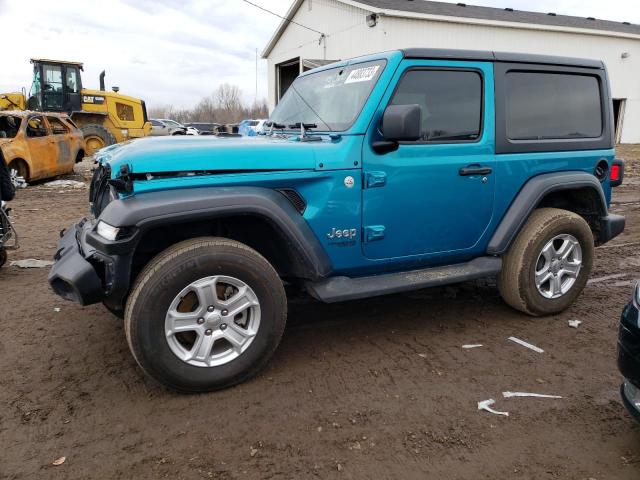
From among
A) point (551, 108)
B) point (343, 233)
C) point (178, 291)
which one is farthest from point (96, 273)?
point (551, 108)

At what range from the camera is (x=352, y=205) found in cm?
323

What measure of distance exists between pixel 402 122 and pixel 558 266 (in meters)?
2.09

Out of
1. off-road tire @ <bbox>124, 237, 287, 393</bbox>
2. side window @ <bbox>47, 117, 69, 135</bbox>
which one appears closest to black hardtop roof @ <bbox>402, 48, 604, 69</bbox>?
off-road tire @ <bbox>124, 237, 287, 393</bbox>

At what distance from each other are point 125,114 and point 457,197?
1780 centimetres

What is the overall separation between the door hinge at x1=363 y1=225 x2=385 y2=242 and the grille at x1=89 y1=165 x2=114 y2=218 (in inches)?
65.6

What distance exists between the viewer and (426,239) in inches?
141

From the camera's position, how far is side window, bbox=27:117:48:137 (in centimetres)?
1144

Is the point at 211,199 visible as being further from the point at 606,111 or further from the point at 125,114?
the point at 125,114

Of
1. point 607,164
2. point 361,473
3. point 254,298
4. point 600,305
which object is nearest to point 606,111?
point 607,164

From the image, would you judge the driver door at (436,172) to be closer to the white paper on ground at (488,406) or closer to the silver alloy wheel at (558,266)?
the silver alloy wheel at (558,266)

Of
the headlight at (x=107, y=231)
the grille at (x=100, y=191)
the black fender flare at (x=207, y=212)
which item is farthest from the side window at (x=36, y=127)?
the black fender flare at (x=207, y=212)

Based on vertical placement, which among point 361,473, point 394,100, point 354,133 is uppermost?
point 394,100

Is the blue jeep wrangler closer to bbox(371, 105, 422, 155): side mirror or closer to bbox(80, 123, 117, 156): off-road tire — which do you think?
bbox(371, 105, 422, 155): side mirror

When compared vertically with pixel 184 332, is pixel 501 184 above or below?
Answer: above
